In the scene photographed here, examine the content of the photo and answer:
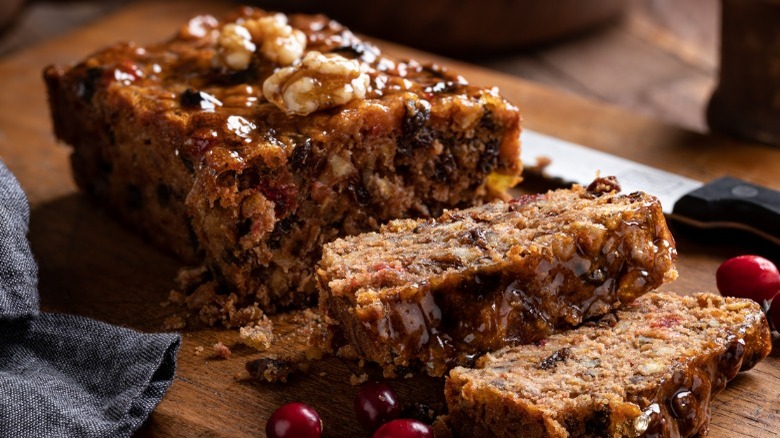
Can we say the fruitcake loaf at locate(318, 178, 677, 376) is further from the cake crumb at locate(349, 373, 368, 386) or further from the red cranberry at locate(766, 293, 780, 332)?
the red cranberry at locate(766, 293, 780, 332)

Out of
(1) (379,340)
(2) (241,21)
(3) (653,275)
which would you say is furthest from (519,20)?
(1) (379,340)

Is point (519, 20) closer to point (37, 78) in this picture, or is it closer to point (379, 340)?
point (37, 78)

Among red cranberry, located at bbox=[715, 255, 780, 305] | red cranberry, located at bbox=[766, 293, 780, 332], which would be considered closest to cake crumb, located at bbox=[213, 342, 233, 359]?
red cranberry, located at bbox=[715, 255, 780, 305]

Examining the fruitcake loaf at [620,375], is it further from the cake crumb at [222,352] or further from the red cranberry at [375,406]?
the cake crumb at [222,352]

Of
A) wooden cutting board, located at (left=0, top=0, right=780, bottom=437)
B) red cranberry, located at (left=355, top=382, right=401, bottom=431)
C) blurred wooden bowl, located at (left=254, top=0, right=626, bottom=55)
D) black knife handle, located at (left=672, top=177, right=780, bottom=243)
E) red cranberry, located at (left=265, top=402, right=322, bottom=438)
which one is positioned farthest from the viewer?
blurred wooden bowl, located at (left=254, top=0, right=626, bottom=55)

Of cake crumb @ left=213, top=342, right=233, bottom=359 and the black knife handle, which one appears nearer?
cake crumb @ left=213, top=342, right=233, bottom=359

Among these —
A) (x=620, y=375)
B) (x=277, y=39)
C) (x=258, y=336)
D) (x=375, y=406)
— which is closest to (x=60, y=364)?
(x=258, y=336)

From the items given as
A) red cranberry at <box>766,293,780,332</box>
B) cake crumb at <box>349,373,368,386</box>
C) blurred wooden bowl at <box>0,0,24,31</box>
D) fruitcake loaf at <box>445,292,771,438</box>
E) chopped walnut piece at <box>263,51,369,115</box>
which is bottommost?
blurred wooden bowl at <box>0,0,24,31</box>

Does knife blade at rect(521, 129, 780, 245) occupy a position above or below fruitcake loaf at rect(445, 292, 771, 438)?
below
